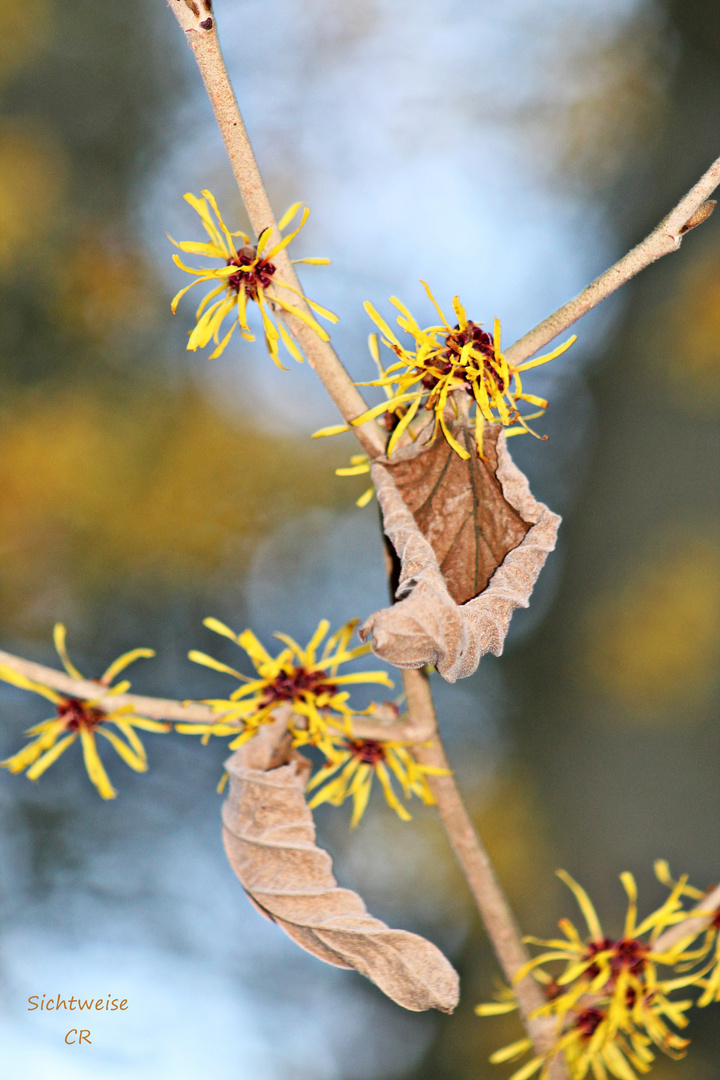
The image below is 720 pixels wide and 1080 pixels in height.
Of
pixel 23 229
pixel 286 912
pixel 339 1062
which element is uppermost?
pixel 23 229

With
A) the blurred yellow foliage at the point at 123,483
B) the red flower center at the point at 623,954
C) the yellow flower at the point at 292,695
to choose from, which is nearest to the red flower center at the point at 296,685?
the yellow flower at the point at 292,695

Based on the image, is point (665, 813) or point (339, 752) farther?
point (665, 813)

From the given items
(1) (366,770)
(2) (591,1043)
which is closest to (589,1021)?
(2) (591,1043)

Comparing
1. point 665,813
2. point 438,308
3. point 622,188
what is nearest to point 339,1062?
point 665,813

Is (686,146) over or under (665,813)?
over

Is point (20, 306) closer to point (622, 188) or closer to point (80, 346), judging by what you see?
point (80, 346)

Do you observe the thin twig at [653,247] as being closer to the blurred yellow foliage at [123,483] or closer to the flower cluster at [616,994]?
the flower cluster at [616,994]

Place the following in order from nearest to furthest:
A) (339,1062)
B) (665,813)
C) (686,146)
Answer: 1. (665,813)
2. (686,146)
3. (339,1062)

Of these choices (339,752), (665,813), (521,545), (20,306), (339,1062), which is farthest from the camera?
(20,306)
